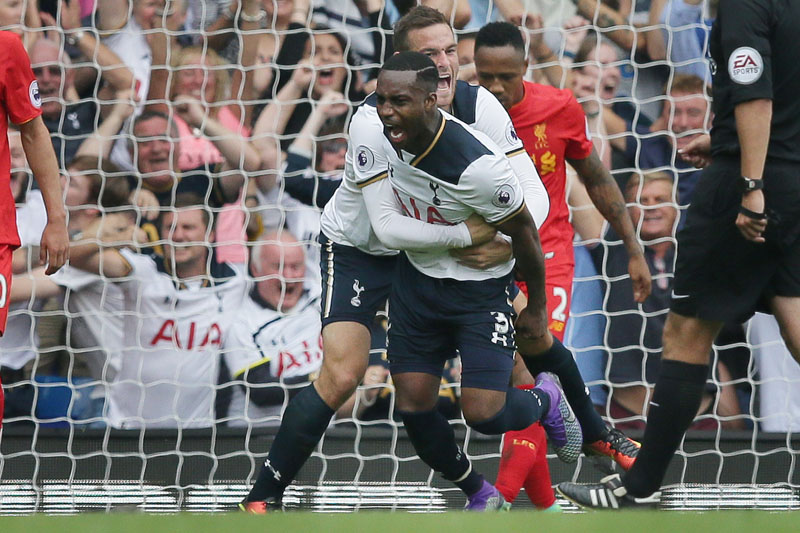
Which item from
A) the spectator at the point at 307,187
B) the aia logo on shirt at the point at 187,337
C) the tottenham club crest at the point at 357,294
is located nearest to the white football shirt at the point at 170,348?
the aia logo on shirt at the point at 187,337

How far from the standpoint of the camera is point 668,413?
4.11 m

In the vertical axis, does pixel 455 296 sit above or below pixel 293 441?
above

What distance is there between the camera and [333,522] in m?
3.03

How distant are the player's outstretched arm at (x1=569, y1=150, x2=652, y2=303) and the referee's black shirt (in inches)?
37.5

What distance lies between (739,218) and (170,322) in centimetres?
332

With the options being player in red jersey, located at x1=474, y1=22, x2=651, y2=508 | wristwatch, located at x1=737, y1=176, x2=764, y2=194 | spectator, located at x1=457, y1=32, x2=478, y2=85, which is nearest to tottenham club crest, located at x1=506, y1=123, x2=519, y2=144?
player in red jersey, located at x1=474, y1=22, x2=651, y2=508

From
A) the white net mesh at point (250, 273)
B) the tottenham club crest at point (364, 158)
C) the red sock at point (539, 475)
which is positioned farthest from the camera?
the white net mesh at point (250, 273)

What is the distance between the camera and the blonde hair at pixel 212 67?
654 cm

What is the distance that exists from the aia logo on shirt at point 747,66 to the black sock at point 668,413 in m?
0.95

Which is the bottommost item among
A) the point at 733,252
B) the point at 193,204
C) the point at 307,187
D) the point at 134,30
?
the point at 193,204

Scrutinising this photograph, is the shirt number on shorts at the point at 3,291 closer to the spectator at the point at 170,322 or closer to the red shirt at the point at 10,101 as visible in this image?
the red shirt at the point at 10,101

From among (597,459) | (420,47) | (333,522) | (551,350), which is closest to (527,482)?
(597,459)

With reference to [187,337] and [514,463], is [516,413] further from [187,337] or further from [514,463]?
[187,337]

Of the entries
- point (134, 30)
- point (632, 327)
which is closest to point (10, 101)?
point (134, 30)
